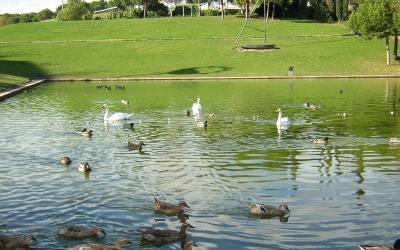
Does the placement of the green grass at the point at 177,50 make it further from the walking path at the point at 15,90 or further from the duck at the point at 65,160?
the duck at the point at 65,160

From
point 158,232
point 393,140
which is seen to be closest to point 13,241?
point 158,232

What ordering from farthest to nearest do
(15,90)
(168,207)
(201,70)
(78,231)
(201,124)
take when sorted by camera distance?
(201,70), (15,90), (201,124), (168,207), (78,231)

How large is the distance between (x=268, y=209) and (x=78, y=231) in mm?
4112

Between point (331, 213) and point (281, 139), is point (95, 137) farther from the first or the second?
point (331, 213)

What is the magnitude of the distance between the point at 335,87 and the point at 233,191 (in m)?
31.5

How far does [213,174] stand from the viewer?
1609 cm

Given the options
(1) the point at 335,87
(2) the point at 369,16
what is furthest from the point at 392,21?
(1) the point at 335,87

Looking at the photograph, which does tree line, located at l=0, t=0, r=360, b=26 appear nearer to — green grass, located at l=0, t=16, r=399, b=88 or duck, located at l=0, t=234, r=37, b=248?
green grass, located at l=0, t=16, r=399, b=88

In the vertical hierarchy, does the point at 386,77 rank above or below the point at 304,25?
below

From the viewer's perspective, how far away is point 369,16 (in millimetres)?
59281

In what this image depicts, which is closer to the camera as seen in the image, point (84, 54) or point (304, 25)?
point (84, 54)

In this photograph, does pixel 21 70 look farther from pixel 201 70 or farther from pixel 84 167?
pixel 84 167

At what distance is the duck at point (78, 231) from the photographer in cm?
1101

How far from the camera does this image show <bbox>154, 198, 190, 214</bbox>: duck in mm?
12414
